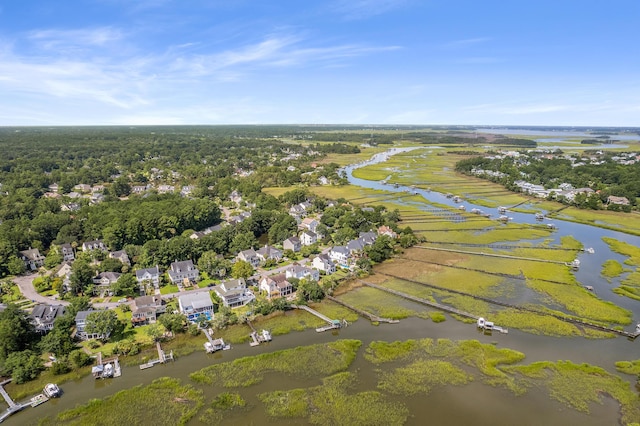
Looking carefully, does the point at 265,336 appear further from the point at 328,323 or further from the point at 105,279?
the point at 105,279

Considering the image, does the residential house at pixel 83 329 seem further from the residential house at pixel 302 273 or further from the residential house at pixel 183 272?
the residential house at pixel 302 273

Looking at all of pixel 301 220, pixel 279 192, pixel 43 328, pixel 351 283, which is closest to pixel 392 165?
Answer: pixel 279 192

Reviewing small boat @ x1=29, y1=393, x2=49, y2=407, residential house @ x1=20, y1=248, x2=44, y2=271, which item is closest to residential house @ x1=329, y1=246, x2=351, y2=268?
small boat @ x1=29, y1=393, x2=49, y2=407

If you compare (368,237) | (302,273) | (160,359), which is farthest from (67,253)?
(368,237)

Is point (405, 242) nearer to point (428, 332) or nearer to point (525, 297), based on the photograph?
point (525, 297)

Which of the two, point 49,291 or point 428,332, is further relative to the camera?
point 49,291
